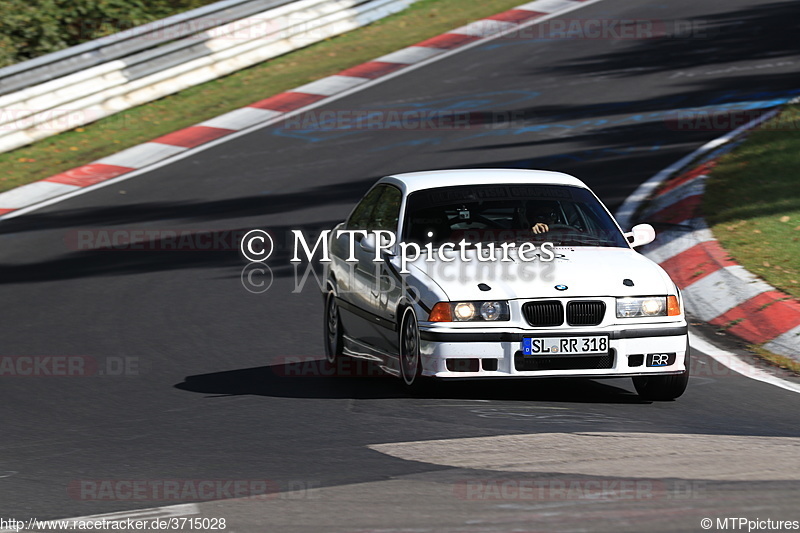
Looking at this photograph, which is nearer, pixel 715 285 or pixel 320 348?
pixel 320 348

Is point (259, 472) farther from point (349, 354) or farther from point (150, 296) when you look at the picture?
point (150, 296)

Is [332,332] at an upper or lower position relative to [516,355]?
lower

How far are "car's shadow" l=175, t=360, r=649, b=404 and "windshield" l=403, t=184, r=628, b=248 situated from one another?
996 millimetres

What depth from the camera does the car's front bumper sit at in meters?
8.33

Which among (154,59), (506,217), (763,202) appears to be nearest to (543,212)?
(506,217)

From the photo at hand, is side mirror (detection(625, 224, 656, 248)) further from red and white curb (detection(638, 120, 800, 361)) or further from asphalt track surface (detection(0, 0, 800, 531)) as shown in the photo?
red and white curb (detection(638, 120, 800, 361))

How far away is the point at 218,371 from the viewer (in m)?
9.96

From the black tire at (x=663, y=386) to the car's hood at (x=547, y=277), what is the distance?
0.56 metres

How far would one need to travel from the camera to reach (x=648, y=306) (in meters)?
8.52

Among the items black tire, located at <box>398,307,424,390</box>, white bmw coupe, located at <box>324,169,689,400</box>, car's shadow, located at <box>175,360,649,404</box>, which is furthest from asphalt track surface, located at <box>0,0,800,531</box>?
white bmw coupe, located at <box>324,169,689,400</box>

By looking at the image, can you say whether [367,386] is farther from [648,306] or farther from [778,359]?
[778,359]

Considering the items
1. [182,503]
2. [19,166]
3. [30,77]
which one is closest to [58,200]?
[19,166]

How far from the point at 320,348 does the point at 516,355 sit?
275 centimetres

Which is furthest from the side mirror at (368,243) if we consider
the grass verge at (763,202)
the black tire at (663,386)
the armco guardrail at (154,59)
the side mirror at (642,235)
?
the armco guardrail at (154,59)
